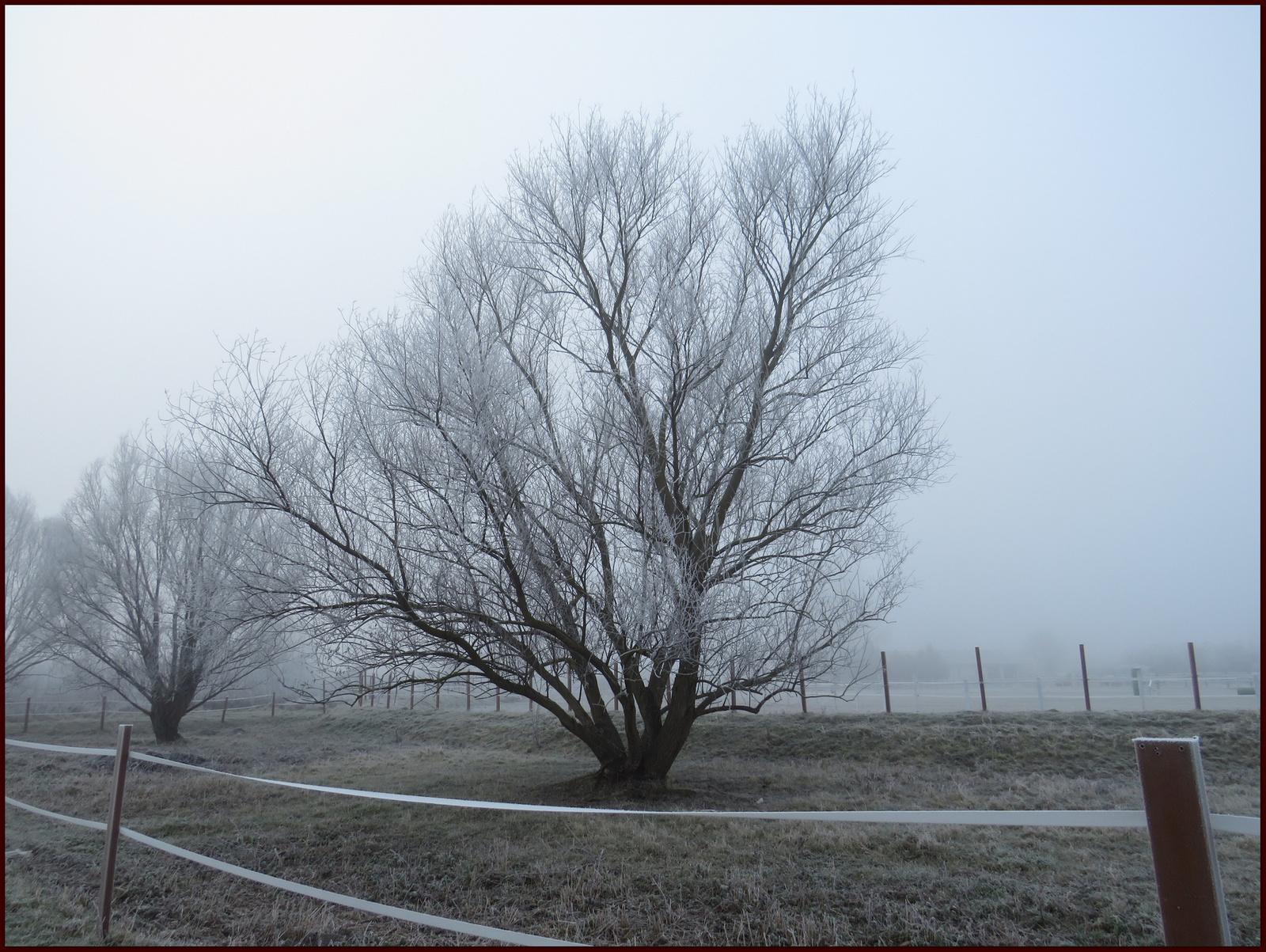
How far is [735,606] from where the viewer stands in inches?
319

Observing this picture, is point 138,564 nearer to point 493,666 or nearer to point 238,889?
point 493,666

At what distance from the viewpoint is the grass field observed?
4746 millimetres

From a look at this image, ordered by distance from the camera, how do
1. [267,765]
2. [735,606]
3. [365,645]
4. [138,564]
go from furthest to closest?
[138,564] < [267,765] < [365,645] < [735,606]

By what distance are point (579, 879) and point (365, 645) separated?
4226 millimetres

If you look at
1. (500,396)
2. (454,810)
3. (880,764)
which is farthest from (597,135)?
(880,764)

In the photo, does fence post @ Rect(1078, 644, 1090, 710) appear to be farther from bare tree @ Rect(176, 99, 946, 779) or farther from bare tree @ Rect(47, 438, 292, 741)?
bare tree @ Rect(47, 438, 292, 741)

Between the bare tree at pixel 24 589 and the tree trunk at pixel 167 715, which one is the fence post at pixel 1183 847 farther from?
the bare tree at pixel 24 589

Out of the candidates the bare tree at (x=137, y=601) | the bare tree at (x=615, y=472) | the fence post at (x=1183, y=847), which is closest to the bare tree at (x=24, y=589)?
the bare tree at (x=137, y=601)

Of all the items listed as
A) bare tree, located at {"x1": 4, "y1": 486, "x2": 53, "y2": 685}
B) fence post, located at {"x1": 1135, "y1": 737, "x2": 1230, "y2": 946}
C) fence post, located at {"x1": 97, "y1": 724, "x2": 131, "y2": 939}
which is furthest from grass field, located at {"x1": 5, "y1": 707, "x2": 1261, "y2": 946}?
bare tree, located at {"x1": 4, "y1": 486, "x2": 53, "y2": 685}

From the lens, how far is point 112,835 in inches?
177

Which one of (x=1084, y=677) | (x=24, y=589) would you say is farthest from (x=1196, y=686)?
(x=24, y=589)

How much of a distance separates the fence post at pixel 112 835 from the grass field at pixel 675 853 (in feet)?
0.45

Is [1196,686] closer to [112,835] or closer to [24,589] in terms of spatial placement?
[112,835]

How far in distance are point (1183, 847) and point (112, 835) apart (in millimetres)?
5375
